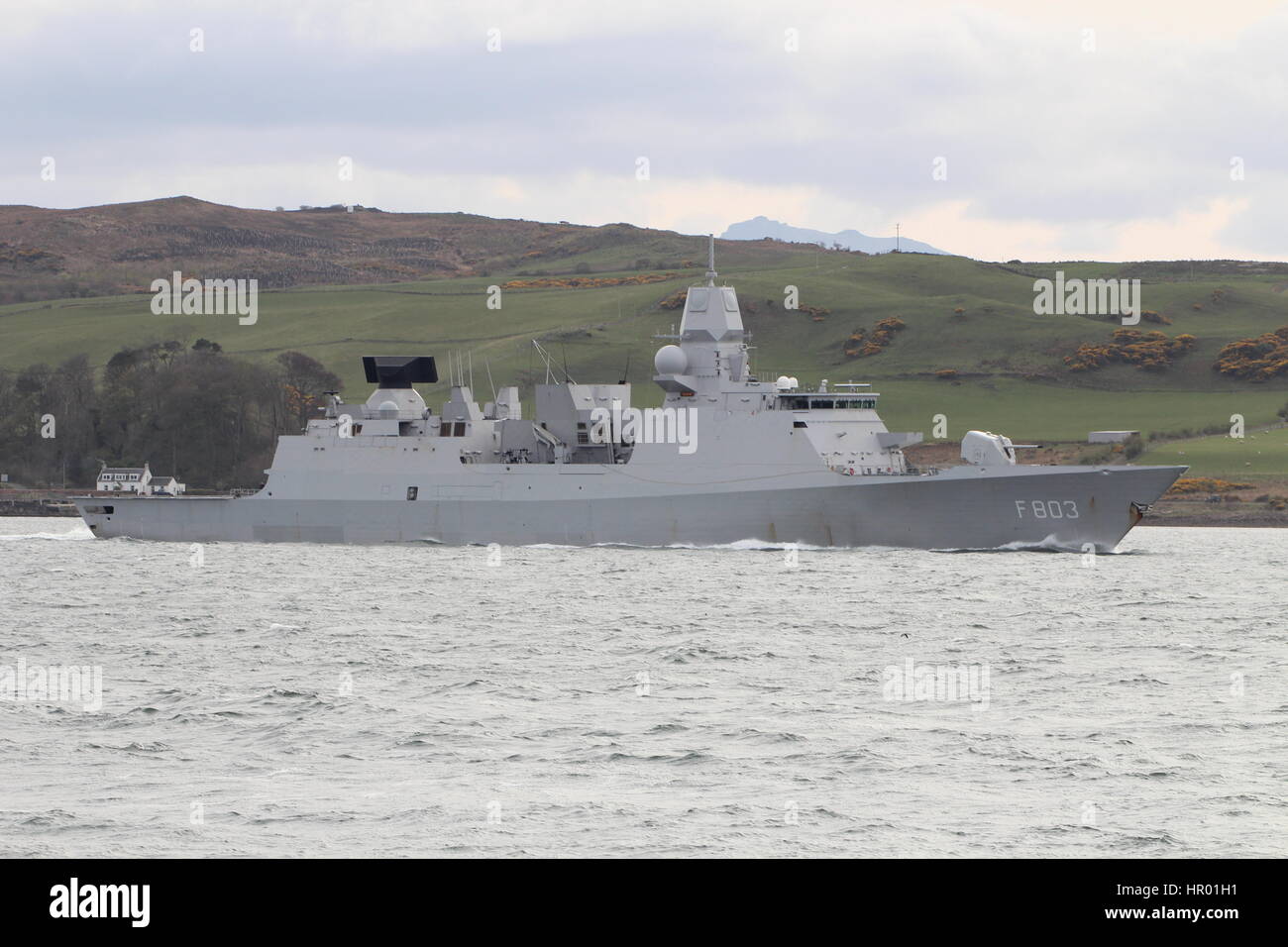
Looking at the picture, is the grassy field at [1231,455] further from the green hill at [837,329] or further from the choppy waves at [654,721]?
the choppy waves at [654,721]

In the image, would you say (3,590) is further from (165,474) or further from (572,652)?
(165,474)

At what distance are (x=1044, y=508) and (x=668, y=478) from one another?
370 inches

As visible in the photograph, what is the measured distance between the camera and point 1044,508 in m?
36.7

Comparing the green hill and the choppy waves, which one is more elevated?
the green hill

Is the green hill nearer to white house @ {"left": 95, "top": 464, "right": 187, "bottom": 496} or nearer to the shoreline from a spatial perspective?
the shoreline

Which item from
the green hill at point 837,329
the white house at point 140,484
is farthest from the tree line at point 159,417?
the green hill at point 837,329

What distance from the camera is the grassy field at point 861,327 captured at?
3036 inches

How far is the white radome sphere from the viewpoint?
135 feet

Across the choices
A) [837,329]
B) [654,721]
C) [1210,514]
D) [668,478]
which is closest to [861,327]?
[837,329]

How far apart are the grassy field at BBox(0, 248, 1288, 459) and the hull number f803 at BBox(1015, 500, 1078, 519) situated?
2831 cm

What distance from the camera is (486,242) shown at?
163750 mm

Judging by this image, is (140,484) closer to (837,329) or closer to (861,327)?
(861,327)

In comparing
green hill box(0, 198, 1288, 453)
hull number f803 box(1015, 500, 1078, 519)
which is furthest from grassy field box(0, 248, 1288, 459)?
hull number f803 box(1015, 500, 1078, 519)

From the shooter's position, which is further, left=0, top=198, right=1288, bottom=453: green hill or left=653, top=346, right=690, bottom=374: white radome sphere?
left=0, top=198, right=1288, bottom=453: green hill
